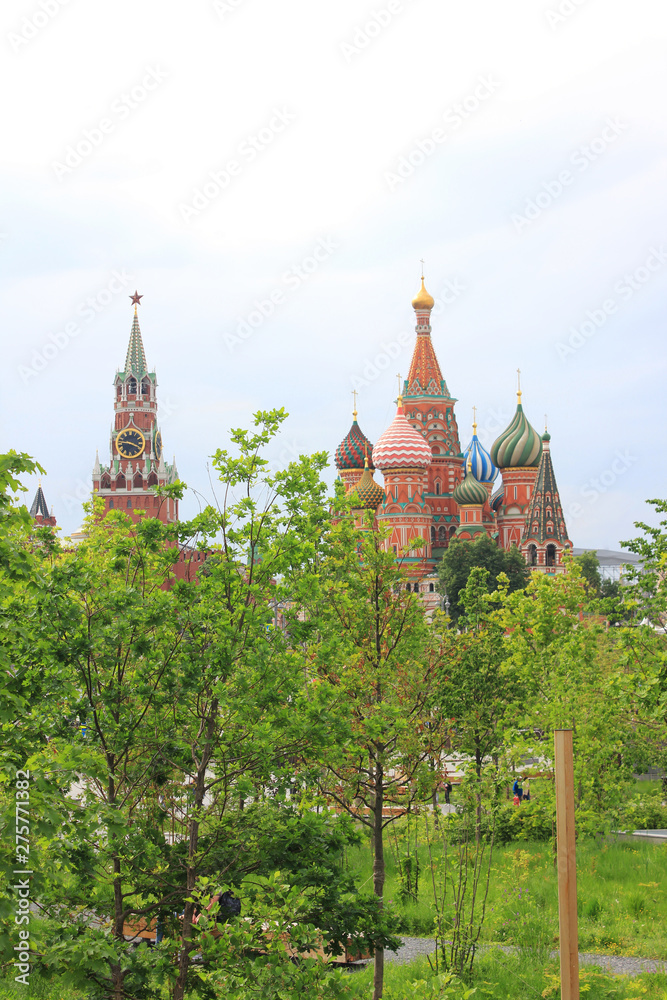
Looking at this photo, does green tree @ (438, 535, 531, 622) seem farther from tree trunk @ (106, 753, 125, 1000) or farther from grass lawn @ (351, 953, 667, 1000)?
tree trunk @ (106, 753, 125, 1000)

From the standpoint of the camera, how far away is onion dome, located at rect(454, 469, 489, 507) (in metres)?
77.1

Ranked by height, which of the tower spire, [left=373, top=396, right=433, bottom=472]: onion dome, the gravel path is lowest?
the gravel path

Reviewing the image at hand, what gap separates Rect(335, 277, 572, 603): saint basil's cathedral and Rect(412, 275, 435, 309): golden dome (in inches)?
2.7

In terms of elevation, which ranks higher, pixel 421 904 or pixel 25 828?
pixel 25 828

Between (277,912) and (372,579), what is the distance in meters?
6.37

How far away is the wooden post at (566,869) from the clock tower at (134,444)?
294ft

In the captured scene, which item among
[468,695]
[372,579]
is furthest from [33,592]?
[468,695]

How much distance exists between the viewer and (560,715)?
16.3 m

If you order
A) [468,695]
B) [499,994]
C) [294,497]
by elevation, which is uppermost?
[294,497]

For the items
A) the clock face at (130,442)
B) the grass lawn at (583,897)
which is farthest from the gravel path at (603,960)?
the clock face at (130,442)

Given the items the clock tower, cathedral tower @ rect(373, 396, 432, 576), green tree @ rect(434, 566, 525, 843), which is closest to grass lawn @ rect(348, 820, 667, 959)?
green tree @ rect(434, 566, 525, 843)

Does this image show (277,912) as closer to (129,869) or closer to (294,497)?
(129,869)

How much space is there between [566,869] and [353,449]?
84.0m

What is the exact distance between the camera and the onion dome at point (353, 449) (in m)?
89.4
